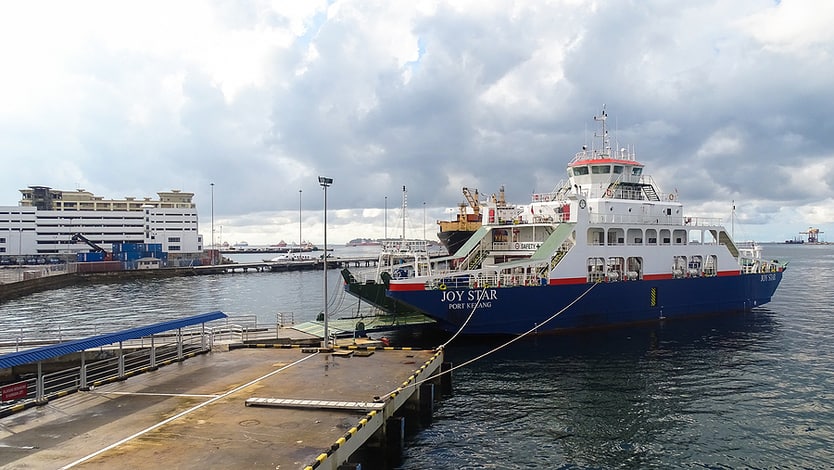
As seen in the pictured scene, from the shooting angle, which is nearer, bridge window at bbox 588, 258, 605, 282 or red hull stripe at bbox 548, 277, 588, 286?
red hull stripe at bbox 548, 277, 588, 286

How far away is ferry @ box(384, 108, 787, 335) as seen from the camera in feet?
92.9

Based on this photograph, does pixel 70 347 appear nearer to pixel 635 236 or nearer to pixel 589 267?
pixel 589 267

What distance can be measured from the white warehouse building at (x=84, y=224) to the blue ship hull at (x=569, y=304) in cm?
9933

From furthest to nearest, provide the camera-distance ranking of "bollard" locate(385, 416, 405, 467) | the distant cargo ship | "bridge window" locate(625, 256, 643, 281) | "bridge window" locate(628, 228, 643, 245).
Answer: the distant cargo ship < "bridge window" locate(628, 228, 643, 245) < "bridge window" locate(625, 256, 643, 281) < "bollard" locate(385, 416, 405, 467)

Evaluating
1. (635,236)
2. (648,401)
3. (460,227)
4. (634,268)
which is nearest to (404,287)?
(648,401)

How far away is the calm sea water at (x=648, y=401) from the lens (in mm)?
15305

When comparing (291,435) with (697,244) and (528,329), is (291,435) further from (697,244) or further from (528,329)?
(697,244)

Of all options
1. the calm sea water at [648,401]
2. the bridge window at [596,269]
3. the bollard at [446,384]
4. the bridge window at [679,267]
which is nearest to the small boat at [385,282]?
the calm sea water at [648,401]

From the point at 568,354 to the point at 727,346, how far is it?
925 centimetres

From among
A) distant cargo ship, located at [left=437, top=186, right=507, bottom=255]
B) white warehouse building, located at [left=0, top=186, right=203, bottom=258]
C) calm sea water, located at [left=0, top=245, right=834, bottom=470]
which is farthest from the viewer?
white warehouse building, located at [left=0, top=186, right=203, bottom=258]

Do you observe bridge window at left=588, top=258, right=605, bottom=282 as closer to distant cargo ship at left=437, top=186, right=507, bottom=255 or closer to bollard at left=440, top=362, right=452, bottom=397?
bollard at left=440, top=362, right=452, bottom=397

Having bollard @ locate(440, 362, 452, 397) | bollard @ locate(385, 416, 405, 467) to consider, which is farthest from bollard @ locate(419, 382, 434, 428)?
bollard @ locate(385, 416, 405, 467)

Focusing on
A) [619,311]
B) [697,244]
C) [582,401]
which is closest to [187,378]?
[582,401]

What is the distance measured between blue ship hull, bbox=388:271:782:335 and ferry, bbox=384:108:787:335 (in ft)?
0.19
